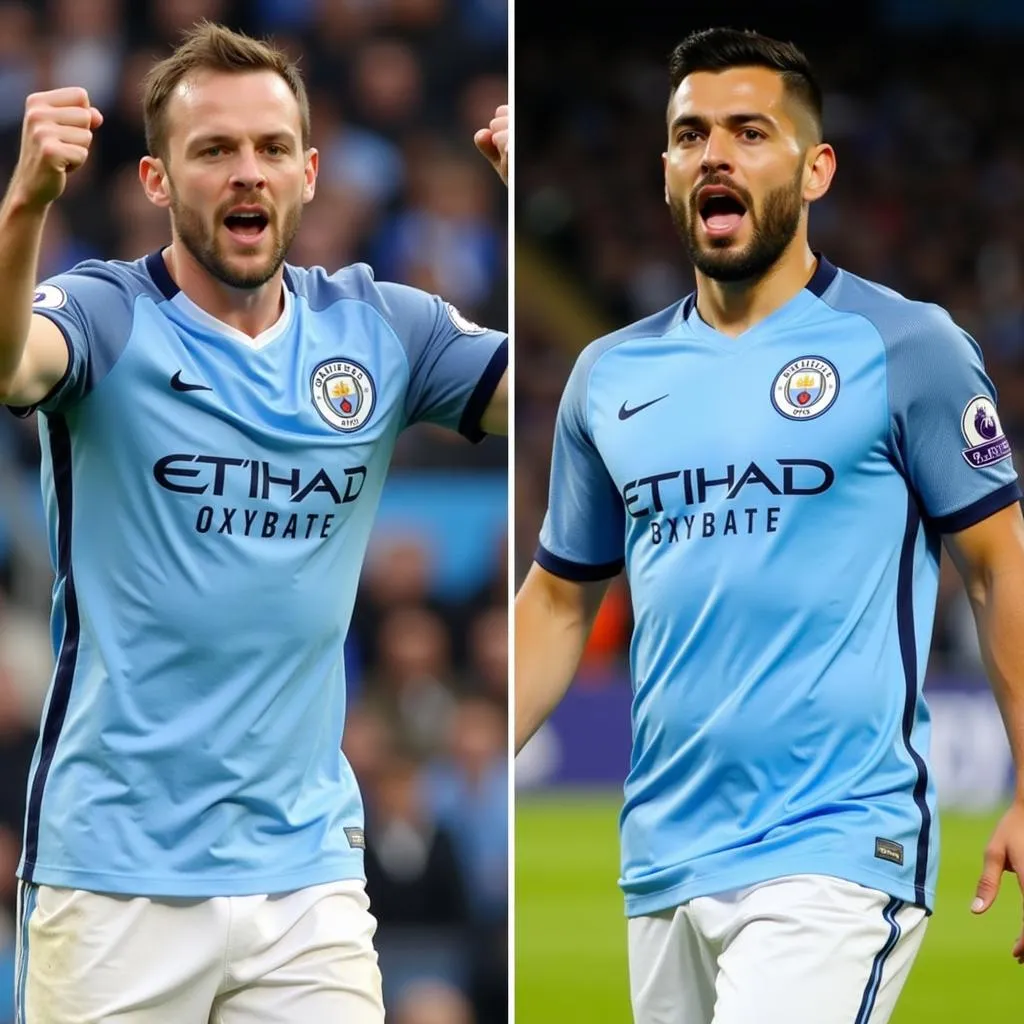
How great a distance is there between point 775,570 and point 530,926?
6.88 m

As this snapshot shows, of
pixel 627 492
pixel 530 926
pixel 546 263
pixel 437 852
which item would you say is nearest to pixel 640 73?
pixel 546 263

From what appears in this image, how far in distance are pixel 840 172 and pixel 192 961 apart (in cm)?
1790

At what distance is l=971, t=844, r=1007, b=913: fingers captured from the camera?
3.44 meters

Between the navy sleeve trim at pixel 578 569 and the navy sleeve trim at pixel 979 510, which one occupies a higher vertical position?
the navy sleeve trim at pixel 979 510

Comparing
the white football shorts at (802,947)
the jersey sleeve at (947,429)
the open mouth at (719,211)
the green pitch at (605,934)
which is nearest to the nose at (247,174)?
the open mouth at (719,211)

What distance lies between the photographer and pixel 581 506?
407cm

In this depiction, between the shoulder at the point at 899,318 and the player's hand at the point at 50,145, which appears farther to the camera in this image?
the shoulder at the point at 899,318

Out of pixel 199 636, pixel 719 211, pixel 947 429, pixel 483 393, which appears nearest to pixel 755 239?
pixel 719 211

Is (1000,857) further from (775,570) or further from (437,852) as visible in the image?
(437,852)

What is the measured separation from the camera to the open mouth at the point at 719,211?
3801 mm

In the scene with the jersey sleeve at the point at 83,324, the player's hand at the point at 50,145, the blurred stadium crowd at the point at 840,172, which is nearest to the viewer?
the player's hand at the point at 50,145

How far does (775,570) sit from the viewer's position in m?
3.58

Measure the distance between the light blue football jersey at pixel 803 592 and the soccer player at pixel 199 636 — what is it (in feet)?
Result: 1.98

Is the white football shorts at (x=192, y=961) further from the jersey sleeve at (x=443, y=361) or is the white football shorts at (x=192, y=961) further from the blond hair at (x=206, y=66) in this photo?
the blond hair at (x=206, y=66)
